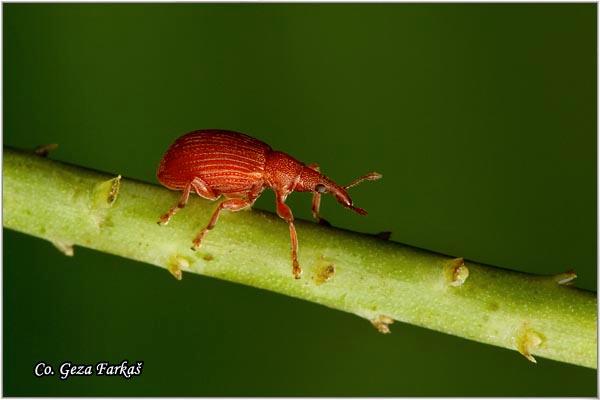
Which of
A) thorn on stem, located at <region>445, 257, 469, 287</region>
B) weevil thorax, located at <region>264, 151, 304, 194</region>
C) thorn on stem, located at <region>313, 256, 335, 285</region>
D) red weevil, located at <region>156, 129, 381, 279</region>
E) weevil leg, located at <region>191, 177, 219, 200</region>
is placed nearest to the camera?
thorn on stem, located at <region>445, 257, 469, 287</region>

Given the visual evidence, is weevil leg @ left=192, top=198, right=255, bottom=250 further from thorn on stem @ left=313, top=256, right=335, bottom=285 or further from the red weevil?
thorn on stem @ left=313, top=256, right=335, bottom=285

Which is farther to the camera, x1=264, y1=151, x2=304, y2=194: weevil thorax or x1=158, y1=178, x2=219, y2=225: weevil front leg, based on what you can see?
x1=264, y1=151, x2=304, y2=194: weevil thorax

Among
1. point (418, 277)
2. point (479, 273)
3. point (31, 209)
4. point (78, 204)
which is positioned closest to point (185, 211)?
point (78, 204)

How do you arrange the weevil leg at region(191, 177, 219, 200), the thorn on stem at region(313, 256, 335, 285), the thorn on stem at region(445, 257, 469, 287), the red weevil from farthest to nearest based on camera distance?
1. the red weevil
2. the weevil leg at region(191, 177, 219, 200)
3. the thorn on stem at region(313, 256, 335, 285)
4. the thorn on stem at region(445, 257, 469, 287)

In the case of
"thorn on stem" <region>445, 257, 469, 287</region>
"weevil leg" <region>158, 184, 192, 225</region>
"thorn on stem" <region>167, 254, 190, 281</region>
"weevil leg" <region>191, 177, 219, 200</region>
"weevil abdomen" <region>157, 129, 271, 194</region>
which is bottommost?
"thorn on stem" <region>167, 254, 190, 281</region>

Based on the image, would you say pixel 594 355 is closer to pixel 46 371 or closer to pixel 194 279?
pixel 194 279

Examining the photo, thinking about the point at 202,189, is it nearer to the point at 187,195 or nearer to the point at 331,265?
the point at 187,195

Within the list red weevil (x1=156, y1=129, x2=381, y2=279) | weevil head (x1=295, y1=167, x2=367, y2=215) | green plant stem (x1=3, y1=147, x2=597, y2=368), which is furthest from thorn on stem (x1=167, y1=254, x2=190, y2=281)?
weevil head (x1=295, y1=167, x2=367, y2=215)

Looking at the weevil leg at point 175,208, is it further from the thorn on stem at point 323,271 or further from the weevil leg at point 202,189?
the thorn on stem at point 323,271

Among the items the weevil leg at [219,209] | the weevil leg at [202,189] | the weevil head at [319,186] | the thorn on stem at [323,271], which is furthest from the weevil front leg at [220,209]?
the weevil head at [319,186]
